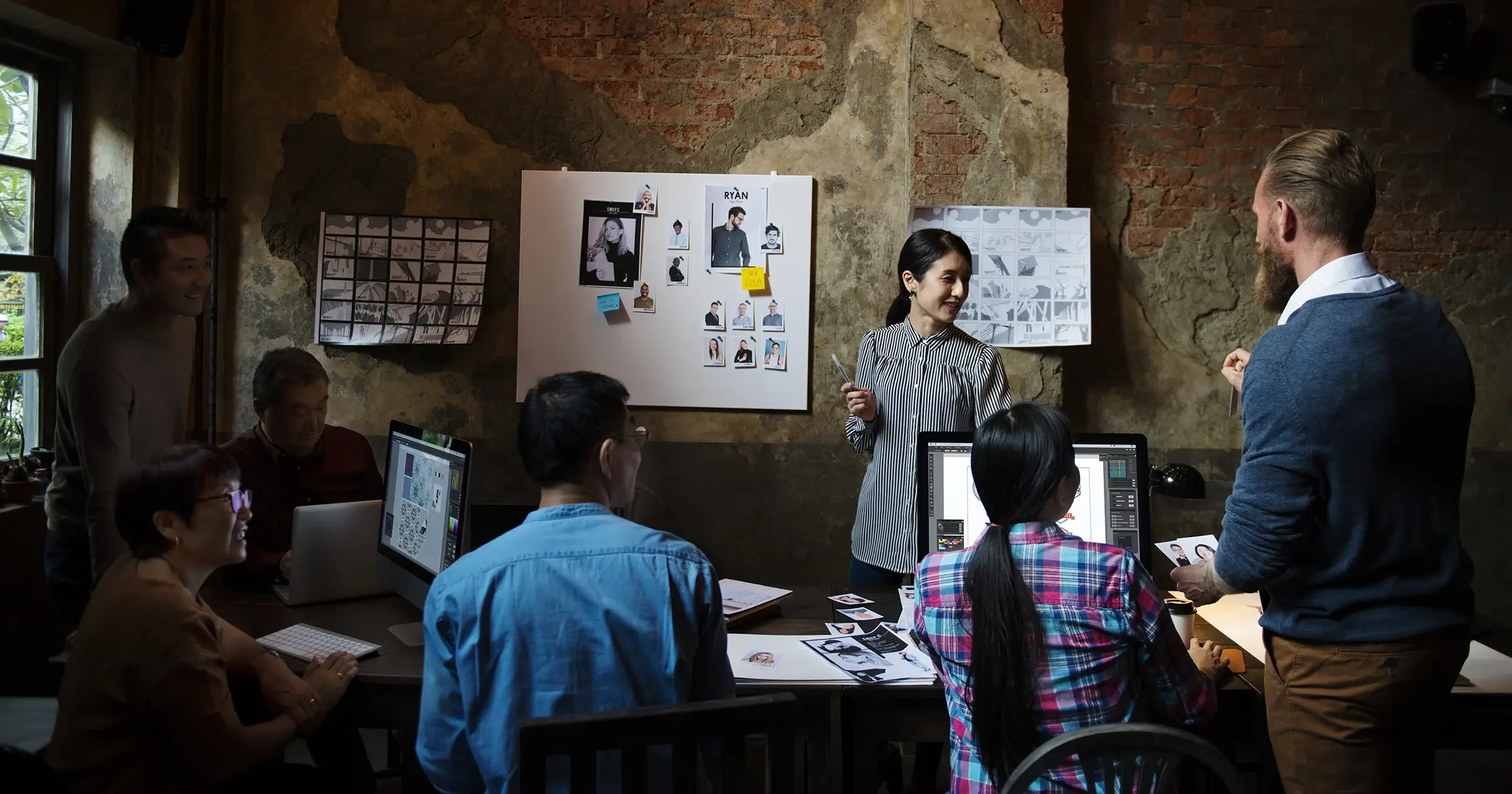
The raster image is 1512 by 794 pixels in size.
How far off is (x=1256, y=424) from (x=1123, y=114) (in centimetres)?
276

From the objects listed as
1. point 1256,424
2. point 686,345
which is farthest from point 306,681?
point 686,345

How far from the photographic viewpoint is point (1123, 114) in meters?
4.15

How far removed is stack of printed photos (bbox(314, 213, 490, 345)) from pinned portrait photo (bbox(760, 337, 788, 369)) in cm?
113

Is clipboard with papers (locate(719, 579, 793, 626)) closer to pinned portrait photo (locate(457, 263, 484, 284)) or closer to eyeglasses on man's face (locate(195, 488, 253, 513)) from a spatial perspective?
eyeglasses on man's face (locate(195, 488, 253, 513))

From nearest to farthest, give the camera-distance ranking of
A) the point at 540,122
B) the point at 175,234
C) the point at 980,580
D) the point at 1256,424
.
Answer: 1. the point at 980,580
2. the point at 1256,424
3. the point at 175,234
4. the point at 540,122

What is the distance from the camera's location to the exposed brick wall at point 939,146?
4008mm

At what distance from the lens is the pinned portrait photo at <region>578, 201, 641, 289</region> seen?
162 inches

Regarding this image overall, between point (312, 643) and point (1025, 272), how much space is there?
2.84m

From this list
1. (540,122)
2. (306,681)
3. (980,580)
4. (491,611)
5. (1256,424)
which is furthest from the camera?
(540,122)

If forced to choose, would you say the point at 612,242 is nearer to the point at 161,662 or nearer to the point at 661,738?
the point at 161,662

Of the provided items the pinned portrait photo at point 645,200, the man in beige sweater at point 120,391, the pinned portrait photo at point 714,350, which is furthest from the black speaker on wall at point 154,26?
the pinned portrait photo at point 714,350

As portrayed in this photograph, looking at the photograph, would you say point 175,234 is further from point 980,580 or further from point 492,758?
point 980,580

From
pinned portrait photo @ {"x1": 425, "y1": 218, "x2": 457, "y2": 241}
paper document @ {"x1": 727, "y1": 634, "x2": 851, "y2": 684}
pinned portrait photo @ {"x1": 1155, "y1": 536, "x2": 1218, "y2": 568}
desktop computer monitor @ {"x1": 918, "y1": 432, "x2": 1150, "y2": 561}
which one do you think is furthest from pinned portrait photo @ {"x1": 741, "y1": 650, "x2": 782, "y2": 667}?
pinned portrait photo @ {"x1": 425, "y1": 218, "x2": 457, "y2": 241}

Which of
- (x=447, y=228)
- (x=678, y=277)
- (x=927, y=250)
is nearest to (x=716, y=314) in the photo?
(x=678, y=277)
